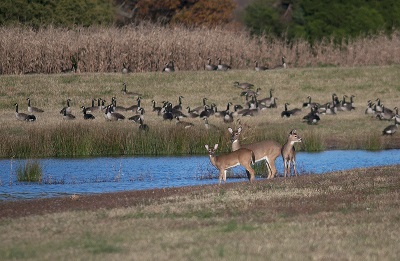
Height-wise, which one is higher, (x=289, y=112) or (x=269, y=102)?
(x=269, y=102)

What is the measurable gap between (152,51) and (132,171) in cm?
2410

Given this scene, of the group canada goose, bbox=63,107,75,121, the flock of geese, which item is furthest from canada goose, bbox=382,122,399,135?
canada goose, bbox=63,107,75,121

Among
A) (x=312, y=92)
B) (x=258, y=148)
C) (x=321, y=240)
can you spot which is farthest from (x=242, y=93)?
(x=321, y=240)

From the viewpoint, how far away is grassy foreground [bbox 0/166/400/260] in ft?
40.2

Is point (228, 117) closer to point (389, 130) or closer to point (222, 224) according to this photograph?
point (389, 130)

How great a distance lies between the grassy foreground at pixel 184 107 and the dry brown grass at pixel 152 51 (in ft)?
9.42

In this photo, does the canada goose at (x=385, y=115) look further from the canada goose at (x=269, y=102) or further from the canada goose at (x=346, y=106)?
the canada goose at (x=269, y=102)

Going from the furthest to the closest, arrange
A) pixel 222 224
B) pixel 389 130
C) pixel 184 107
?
pixel 184 107
pixel 389 130
pixel 222 224

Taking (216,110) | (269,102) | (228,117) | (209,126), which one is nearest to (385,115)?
(269,102)

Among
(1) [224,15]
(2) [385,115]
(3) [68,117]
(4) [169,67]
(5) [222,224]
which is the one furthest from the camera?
(1) [224,15]

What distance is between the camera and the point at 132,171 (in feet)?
82.6

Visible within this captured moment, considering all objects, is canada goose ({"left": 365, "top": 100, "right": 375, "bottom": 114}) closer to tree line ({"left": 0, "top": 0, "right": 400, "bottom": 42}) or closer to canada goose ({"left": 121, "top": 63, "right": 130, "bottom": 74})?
canada goose ({"left": 121, "top": 63, "right": 130, "bottom": 74})

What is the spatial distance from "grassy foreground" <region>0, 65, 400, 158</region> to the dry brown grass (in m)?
2.87

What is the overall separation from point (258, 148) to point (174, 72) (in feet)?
81.3
